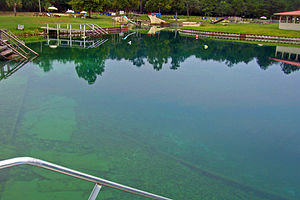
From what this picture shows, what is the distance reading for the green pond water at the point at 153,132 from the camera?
716 cm

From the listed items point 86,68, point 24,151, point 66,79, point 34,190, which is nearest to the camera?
point 34,190

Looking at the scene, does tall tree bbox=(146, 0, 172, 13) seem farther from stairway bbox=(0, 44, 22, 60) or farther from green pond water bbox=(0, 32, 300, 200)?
green pond water bbox=(0, 32, 300, 200)

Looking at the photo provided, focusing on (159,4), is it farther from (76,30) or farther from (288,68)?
(288,68)

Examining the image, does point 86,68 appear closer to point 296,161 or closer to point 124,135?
point 124,135

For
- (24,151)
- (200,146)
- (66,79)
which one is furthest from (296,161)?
(66,79)

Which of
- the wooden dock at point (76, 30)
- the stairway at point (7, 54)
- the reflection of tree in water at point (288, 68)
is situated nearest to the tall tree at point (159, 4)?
Answer: the wooden dock at point (76, 30)

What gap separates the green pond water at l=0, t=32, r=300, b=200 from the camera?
23.5 feet

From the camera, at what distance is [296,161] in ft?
28.3

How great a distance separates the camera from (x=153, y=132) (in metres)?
10.1

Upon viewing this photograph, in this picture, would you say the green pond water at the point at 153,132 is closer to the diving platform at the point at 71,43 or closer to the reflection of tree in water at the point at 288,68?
the reflection of tree in water at the point at 288,68

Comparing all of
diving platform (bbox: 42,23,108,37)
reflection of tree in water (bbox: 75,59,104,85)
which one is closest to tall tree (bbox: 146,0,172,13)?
diving platform (bbox: 42,23,108,37)

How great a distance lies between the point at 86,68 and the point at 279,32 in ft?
121

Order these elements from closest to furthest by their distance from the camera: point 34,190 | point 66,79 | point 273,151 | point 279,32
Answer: point 34,190
point 273,151
point 66,79
point 279,32

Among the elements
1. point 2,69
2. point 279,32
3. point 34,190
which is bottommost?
point 34,190
